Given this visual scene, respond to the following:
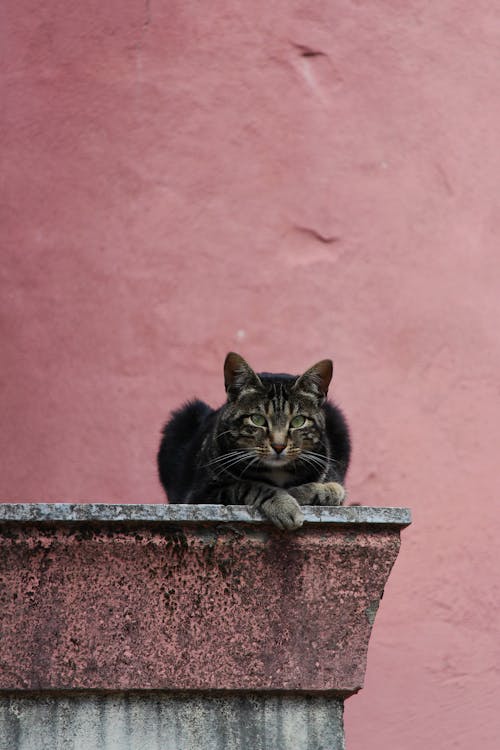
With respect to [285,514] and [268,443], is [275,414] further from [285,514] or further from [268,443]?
[285,514]

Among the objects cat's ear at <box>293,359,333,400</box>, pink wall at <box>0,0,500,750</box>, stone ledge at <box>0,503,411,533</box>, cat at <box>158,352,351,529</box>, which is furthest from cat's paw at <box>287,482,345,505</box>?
pink wall at <box>0,0,500,750</box>

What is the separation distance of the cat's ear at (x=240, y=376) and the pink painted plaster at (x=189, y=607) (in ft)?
1.88

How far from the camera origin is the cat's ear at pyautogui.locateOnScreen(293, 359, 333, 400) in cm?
253

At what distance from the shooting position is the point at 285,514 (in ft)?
6.52

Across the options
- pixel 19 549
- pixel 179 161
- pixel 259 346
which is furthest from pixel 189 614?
pixel 179 161

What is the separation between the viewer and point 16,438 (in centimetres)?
376

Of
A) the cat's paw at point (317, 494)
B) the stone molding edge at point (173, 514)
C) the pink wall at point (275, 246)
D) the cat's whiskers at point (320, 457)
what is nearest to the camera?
the stone molding edge at point (173, 514)

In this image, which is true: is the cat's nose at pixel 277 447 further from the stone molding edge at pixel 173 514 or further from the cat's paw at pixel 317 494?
the stone molding edge at pixel 173 514

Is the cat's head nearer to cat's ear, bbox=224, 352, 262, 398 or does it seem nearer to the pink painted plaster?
cat's ear, bbox=224, 352, 262, 398

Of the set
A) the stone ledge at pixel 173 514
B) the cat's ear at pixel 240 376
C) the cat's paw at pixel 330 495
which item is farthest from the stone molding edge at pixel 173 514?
the cat's ear at pixel 240 376

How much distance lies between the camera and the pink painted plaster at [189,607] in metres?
1.94

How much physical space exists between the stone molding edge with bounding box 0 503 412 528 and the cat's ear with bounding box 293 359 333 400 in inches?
22.1

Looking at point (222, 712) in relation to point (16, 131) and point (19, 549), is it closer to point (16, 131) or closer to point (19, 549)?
point (19, 549)

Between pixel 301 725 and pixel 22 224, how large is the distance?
92.9 inches
